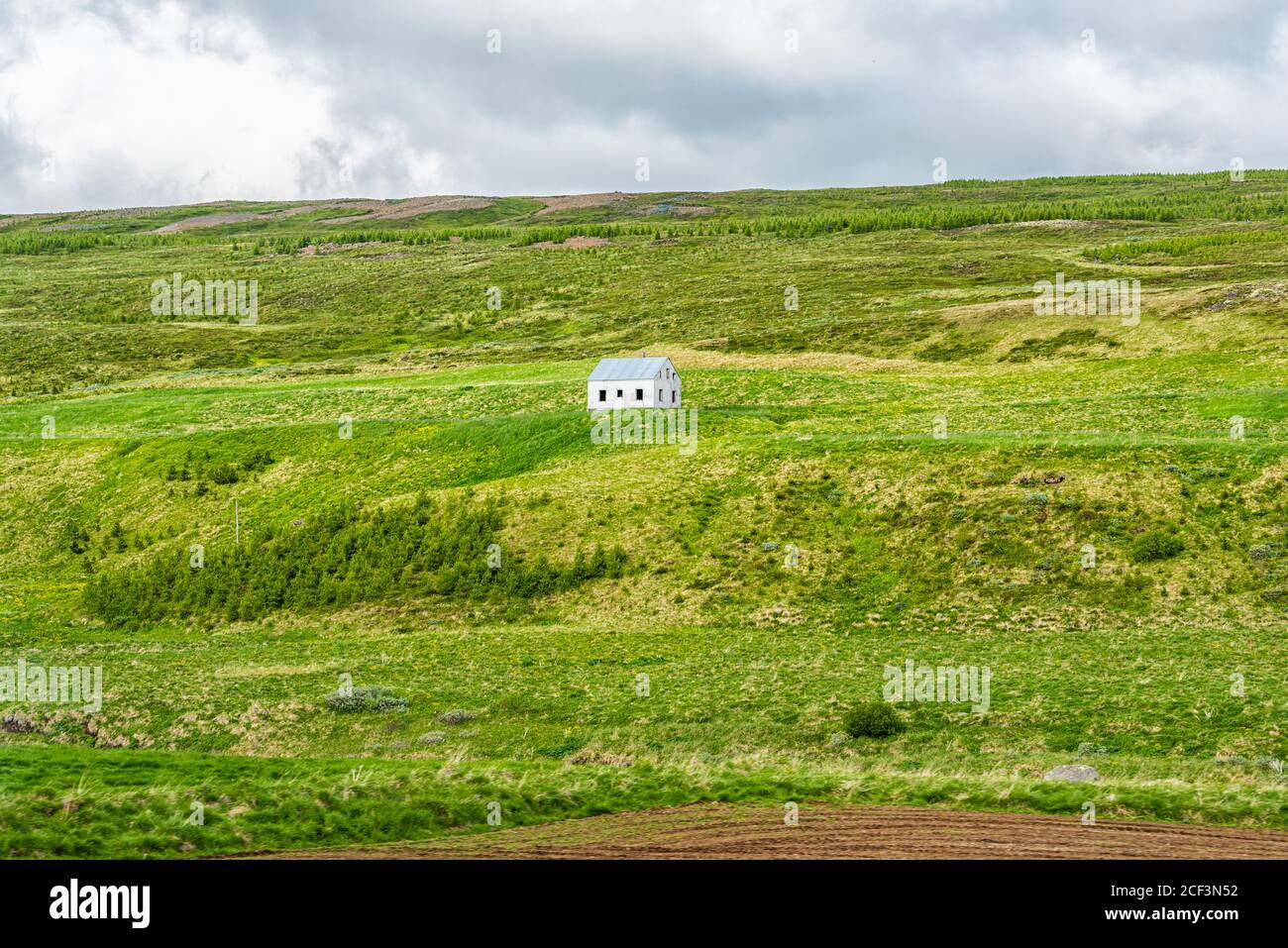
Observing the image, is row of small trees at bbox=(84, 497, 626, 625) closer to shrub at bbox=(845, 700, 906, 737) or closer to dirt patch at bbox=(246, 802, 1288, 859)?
shrub at bbox=(845, 700, 906, 737)

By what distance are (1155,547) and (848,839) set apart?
2778 cm

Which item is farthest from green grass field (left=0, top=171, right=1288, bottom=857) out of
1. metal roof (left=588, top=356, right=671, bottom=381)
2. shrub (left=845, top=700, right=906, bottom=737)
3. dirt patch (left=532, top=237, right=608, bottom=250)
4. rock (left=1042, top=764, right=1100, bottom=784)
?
dirt patch (left=532, top=237, right=608, bottom=250)

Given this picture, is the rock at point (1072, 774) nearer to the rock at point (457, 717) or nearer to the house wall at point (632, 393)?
the rock at point (457, 717)

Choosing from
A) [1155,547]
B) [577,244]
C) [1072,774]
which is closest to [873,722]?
[1072,774]

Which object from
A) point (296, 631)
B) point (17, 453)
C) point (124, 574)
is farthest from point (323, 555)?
point (17, 453)

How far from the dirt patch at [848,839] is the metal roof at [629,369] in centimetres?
4722

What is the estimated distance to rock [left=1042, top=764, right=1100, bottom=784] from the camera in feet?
75.2

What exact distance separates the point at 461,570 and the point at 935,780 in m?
29.7

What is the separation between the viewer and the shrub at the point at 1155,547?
40.6 m

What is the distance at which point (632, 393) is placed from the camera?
65688 millimetres

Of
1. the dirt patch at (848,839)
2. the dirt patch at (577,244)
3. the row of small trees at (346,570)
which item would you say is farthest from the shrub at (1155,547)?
the dirt patch at (577,244)

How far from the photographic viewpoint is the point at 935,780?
872 inches

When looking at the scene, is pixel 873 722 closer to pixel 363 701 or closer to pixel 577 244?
pixel 363 701

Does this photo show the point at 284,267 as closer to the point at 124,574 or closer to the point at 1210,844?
the point at 124,574
